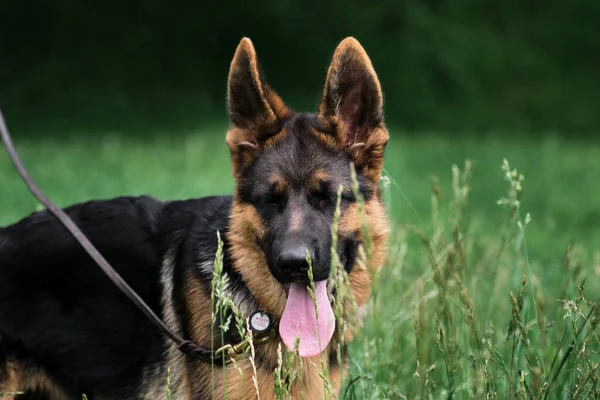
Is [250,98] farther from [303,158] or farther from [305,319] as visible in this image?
[305,319]

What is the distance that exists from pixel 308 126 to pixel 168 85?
21.7m

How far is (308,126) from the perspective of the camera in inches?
138

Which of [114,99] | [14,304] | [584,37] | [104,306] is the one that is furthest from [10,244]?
[584,37]

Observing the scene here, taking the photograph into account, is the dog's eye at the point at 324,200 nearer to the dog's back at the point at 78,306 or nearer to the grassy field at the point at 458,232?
the grassy field at the point at 458,232

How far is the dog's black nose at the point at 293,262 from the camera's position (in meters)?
2.96

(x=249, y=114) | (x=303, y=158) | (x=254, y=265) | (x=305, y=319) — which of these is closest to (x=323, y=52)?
(x=249, y=114)

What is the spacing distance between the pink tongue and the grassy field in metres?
0.19

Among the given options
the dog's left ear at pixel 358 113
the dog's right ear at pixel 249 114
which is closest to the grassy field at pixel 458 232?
the dog's left ear at pixel 358 113

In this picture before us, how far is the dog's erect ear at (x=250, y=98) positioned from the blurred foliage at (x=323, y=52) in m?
19.7

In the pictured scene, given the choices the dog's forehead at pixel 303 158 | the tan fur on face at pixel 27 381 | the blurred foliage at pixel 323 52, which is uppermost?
the dog's forehead at pixel 303 158

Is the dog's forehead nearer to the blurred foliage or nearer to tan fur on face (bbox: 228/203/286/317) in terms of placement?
tan fur on face (bbox: 228/203/286/317)

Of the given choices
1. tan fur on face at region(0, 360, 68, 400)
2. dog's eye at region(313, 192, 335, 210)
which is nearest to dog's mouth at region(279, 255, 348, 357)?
dog's eye at region(313, 192, 335, 210)

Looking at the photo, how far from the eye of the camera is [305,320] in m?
3.06

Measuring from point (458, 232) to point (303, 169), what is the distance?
89 cm
